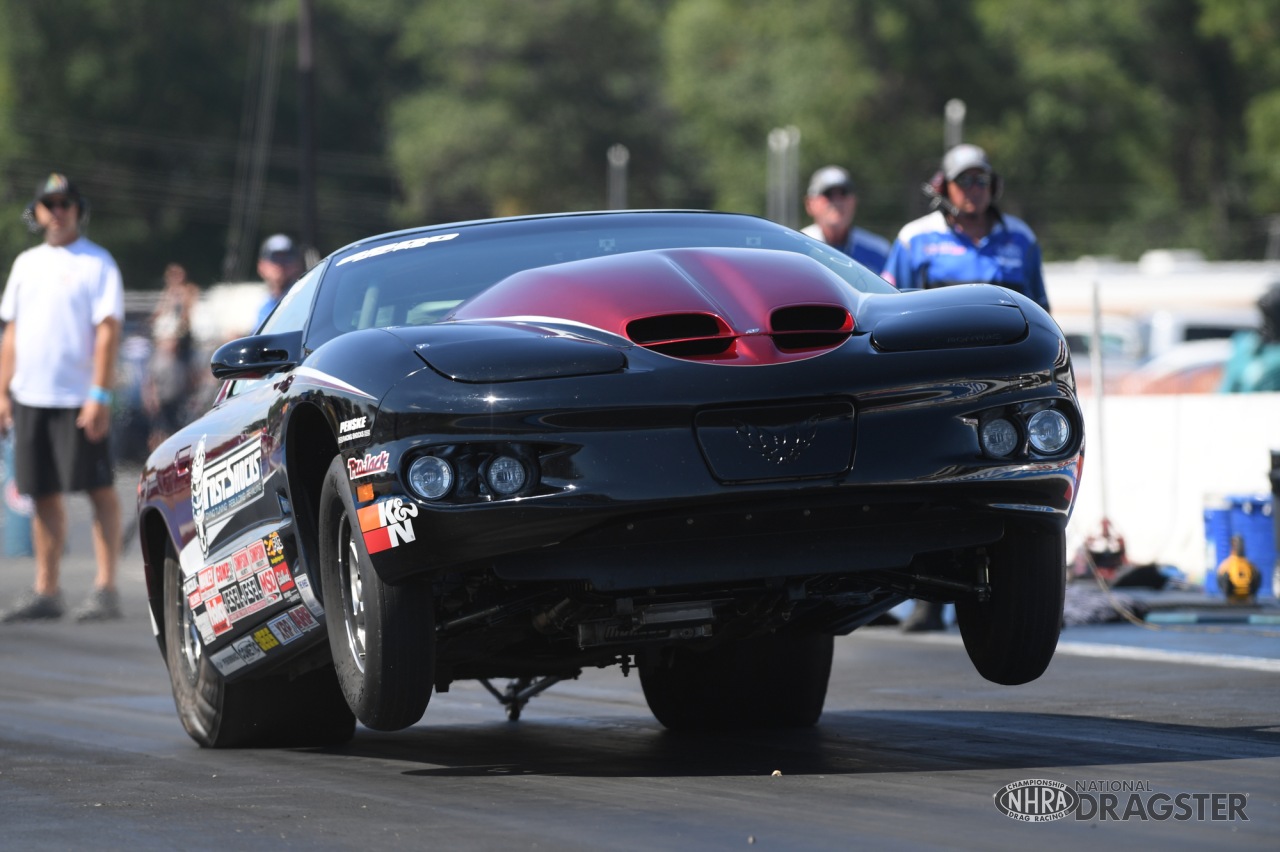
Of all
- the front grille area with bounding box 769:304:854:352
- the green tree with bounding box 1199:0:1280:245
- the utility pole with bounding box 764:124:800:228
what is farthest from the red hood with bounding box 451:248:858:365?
the utility pole with bounding box 764:124:800:228

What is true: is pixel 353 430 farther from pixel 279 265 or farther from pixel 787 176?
pixel 787 176

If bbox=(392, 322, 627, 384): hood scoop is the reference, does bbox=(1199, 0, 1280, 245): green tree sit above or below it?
above

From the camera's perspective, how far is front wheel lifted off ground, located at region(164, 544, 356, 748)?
6363 millimetres

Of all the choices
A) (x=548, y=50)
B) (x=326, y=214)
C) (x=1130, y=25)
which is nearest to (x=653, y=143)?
(x=548, y=50)

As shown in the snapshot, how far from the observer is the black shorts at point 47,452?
1155 centimetres

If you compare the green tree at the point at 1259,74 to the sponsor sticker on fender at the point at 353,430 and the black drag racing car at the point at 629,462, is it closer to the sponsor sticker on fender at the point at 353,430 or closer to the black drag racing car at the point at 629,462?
the black drag racing car at the point at 629,462

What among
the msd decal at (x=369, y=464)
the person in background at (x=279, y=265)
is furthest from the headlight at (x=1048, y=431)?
the person in background at (x=279, y=265)

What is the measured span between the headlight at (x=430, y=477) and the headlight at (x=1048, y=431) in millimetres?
1396

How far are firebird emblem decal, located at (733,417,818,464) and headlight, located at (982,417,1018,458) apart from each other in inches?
19.0

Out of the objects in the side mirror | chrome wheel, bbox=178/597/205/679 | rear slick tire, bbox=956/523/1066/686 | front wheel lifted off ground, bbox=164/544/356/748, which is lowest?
front wheel lifted off ground, bbox=164/544/356/748

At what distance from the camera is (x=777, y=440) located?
4.79 metres

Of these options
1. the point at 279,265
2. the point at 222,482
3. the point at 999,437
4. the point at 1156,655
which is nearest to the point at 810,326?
the point at 999,437

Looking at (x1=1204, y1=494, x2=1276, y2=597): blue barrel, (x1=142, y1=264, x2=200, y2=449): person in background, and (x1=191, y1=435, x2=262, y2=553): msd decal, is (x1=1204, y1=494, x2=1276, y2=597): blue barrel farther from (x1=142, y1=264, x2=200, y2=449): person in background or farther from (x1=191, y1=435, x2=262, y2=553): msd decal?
(x1=142, y1=264, x2=200, y2=449): person in background

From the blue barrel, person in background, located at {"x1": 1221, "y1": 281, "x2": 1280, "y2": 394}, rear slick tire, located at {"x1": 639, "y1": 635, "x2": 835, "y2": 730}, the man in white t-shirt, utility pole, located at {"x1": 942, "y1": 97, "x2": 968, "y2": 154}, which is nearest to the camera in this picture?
rear slick tire, located at {"x1": 639, "y1": 635, "x2": 835, "y2": 730}
